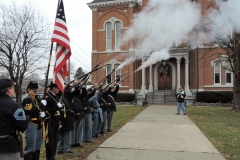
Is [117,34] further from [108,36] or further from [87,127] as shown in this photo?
[87,127]

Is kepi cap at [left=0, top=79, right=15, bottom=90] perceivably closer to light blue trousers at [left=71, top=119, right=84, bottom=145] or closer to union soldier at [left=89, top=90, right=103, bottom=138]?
light blue trousers at [left=71, top=119, right=84, bottom=145]

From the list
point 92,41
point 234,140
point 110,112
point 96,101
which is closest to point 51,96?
point 96,101

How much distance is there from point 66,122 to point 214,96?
20.2m

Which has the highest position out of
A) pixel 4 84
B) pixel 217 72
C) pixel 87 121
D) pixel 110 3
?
pixel 110 3

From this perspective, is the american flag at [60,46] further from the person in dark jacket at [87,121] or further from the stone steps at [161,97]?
the stone steps at [161,97]

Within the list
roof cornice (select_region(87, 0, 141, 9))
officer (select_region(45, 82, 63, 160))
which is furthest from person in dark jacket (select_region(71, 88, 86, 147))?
roof cornice (select_region(87, 0, 141, 9))

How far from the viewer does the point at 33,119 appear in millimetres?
4922

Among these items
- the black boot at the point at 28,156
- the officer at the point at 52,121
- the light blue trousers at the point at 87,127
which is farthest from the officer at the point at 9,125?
the light blue trousers at the point at 87,127

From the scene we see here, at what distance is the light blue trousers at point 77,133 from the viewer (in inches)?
284

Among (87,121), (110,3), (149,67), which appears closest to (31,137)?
(87,121)

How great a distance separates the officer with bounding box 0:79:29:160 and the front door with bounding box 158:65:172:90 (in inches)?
972

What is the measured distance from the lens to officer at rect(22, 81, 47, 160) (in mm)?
4836

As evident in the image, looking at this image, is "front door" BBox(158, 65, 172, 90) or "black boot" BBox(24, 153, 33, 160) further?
"front door" BBox(158, 65, 172, 90)

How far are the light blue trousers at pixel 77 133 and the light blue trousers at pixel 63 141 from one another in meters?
0.65
